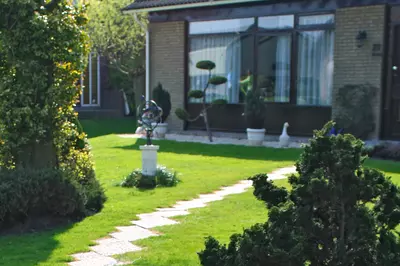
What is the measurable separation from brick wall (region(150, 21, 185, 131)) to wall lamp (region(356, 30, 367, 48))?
17.3 feet

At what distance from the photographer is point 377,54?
12961 mm

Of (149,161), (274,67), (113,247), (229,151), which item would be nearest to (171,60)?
(274,67)

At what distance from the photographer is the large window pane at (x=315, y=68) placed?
1413cm

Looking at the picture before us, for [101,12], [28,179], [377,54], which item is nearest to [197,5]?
[377,54]

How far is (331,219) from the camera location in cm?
358

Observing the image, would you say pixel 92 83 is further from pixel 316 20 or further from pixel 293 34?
pixel 316 20

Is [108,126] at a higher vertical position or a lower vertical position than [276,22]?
lower

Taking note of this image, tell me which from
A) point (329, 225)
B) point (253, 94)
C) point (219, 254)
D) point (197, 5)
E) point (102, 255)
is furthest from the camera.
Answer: point (197, 5)

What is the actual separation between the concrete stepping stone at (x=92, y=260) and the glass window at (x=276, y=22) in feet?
34.2

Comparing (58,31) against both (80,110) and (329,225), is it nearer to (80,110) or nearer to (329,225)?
(329,225)

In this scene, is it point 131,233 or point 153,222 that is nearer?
point 131,233

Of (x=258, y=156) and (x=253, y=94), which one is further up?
(x=253, y=94)

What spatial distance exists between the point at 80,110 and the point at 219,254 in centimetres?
1996

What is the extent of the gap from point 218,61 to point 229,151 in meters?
3.94
